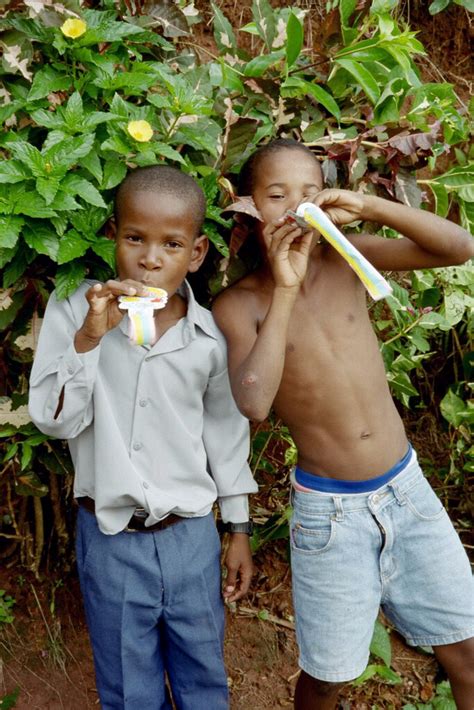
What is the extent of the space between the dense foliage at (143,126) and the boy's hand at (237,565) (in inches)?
20.7

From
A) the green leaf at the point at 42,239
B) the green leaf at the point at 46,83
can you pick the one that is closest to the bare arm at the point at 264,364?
the green leaf at the point at 42,239

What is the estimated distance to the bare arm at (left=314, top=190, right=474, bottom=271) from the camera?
1.86 m

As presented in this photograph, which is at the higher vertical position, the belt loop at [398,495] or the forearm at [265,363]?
the forearm at [265,363]

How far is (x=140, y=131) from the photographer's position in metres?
1.76

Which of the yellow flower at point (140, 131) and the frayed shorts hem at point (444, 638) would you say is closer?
the yellow flower at point (140, 131)

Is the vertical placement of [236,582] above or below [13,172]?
below

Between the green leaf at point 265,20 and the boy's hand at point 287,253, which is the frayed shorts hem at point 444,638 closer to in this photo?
the boy's hand at point 287,253

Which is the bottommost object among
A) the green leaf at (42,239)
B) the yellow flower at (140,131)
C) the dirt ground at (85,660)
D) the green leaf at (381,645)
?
the dirt ground at (85,660)

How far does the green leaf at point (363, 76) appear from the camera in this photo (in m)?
1.98

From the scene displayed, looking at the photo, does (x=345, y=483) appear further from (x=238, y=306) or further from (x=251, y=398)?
(x=238, y=306)

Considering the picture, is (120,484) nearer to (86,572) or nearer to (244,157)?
(86,572)

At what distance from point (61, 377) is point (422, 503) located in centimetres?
100

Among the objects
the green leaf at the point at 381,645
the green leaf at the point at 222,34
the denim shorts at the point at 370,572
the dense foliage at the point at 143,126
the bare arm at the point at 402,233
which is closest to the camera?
the dense foliage at the point at 143,126

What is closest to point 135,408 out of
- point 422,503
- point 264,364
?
point 264,364
